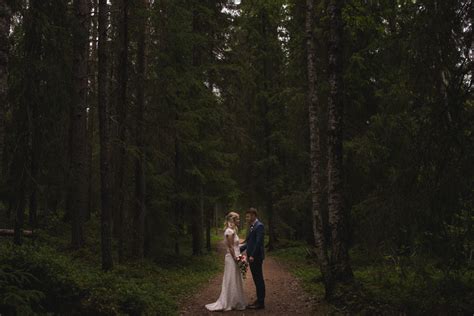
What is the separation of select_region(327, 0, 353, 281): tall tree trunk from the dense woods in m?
0.04

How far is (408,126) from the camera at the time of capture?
7707 millimetres

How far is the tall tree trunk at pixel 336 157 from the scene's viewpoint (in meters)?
8.89

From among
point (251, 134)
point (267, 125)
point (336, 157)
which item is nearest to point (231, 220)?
point (336, 157)

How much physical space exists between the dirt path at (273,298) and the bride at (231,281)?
0.24m

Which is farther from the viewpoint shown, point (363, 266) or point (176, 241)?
point (176, 241)

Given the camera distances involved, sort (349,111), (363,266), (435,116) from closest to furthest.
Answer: (435,116) → (363,266) → (349,111)

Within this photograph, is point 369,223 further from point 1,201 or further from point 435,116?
point 1,201

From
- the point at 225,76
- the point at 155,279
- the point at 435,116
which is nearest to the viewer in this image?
the point at 435,116

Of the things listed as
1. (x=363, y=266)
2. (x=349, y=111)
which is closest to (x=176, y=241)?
(x=363, y=266)

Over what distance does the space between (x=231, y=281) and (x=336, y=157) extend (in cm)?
365

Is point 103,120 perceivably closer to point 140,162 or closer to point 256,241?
point 140,162

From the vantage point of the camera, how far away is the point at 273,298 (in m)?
10.5

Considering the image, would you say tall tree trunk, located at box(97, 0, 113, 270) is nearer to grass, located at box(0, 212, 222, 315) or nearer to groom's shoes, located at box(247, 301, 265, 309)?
grass, located at box(0, 212, 222, 315)

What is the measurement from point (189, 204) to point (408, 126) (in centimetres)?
1119
